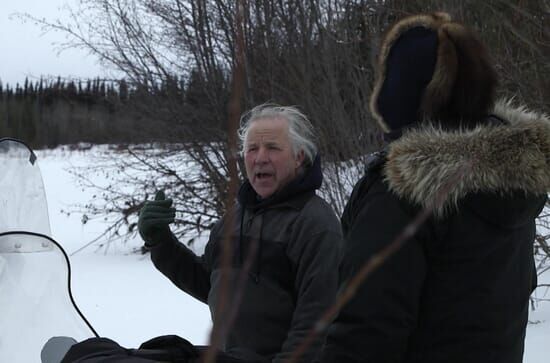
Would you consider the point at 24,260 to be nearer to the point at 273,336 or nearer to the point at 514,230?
the point at 273,336

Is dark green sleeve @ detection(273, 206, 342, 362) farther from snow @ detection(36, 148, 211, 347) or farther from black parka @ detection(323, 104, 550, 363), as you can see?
snow @ detection(36, 148, 211, 347)

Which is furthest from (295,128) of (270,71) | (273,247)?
(270,71)

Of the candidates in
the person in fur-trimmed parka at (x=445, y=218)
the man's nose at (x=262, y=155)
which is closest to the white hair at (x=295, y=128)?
the man's nose at (x=262, y=155)

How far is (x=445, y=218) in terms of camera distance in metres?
1.50

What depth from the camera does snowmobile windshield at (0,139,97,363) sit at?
6.68 feet

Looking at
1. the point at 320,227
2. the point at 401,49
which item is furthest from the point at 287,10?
the point at 401,49

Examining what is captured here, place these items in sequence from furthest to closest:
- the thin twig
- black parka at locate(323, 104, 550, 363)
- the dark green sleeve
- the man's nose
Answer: the man's nose → the dark green sleeve → black parka at locate(323, 104, 550, 363) → the thin twig

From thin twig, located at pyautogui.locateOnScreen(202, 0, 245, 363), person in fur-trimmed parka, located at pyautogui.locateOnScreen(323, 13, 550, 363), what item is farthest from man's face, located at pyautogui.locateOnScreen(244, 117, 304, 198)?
thin twig, located at pyautogui.locateOnScreen(202, 0, 245, 363)

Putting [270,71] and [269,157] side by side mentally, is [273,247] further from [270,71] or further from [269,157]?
[270,71]

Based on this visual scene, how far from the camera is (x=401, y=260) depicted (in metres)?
1.47

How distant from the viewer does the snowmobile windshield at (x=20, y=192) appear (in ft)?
7.41

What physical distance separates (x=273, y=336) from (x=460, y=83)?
109 centimetres

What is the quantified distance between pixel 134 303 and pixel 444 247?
607cm

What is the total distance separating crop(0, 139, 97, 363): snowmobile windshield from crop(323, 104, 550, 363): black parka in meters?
0.94
